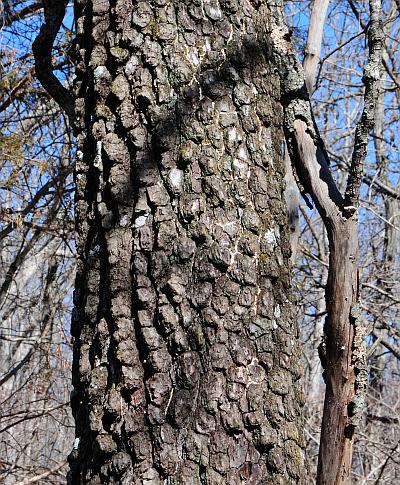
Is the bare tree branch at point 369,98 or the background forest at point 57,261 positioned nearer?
the bare tree branch at point 369,98

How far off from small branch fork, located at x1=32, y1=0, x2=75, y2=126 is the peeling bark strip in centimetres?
124

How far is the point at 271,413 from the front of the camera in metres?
1.48

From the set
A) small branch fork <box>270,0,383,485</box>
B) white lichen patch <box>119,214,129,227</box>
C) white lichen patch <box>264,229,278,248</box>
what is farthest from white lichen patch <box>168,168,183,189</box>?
small branch fork <box>270,0,383,485</box>

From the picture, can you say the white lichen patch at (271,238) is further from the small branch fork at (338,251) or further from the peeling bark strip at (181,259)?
the small branch fork at (338,251)

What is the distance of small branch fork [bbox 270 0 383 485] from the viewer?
183cm

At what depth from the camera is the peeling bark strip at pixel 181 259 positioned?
4.68 feet

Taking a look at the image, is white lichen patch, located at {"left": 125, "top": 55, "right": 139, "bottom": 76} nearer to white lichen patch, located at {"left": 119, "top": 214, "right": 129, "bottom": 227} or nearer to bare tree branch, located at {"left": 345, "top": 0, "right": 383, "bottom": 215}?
white lichen patch, located at {"left": 119, "top": 214, "right": 129, "bottom": 227}

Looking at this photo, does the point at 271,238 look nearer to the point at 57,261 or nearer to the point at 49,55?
the point at 49,55

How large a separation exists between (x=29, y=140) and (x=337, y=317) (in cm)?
358

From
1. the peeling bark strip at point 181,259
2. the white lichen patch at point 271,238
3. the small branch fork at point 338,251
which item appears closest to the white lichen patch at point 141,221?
the peeling bark strip at point 181,259

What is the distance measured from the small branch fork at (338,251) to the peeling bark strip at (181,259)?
0.22 meters

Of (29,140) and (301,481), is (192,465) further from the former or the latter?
(29,140)

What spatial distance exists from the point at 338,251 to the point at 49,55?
A: 167 centimetres

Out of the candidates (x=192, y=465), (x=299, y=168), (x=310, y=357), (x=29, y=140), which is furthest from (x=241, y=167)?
(x=310, y=357)
